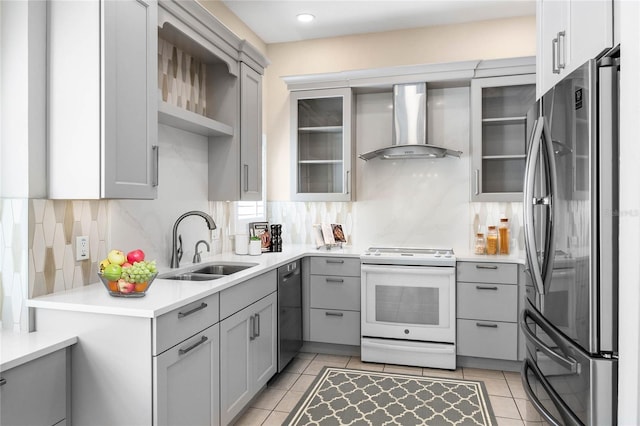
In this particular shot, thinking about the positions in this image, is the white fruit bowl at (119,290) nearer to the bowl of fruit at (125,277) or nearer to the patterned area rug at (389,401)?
the bowl of fruit at (125,277)

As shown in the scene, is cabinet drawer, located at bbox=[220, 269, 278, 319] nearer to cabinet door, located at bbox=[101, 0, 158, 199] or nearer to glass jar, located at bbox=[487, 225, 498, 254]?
cabinet door, located at bbox=[101, 0, 158, 199]

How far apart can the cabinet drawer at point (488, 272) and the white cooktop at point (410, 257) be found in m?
0.12

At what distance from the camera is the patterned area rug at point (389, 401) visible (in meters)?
2.56

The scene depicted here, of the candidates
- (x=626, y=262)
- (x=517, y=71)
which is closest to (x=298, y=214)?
(x=517, y=71)

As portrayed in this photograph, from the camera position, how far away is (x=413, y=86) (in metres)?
3.71

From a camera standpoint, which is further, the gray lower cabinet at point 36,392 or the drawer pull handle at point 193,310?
the drawer pull handle at point 193,310

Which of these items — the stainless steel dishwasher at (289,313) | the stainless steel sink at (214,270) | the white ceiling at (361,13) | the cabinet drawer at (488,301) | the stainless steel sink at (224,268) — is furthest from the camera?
the white ceiling at (361,13)

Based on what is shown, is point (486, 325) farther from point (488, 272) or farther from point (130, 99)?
point (130, 99)

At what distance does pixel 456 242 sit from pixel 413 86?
1.44 m

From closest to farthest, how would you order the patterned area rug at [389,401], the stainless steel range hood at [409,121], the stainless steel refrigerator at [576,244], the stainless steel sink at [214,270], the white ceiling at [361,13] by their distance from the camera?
the stainless steel refrigerator at [576,244], the patterned area rug at [389,401], the stainless steel sink at [214,270], the white ceiling at [361,13], the stainless steel range hood at [409,121]

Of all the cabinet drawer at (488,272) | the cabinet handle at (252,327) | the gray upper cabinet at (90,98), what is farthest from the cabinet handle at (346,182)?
the gray upper cabinet at (90,98)

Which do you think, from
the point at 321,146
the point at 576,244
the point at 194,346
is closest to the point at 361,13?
the point at 321,146

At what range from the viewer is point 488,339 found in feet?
10.8

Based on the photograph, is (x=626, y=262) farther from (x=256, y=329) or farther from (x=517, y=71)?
(x=517, y=71)
